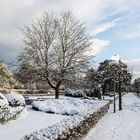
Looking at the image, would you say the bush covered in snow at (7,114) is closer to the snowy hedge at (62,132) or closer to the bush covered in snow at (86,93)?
the snowy hedge at (62,132)

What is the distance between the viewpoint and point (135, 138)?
15414mm

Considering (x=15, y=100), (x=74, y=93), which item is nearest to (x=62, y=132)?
(x=15, y=100)

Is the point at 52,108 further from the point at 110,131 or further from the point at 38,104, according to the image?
the point at 110,131

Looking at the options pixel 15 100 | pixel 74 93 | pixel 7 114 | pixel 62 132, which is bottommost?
pixel 62 132

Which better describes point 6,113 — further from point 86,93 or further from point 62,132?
point 86,93

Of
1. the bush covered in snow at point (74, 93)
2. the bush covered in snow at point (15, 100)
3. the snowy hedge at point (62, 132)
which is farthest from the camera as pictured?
the bush covered in snow at point (74, 93)

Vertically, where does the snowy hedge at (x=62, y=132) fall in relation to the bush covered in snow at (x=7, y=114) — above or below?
below

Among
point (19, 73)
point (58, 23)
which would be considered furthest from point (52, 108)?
point (58, 23)

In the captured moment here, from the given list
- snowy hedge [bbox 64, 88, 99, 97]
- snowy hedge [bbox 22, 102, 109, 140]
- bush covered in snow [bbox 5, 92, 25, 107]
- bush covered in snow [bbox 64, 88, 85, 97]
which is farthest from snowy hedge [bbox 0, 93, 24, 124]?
snowy hedge [bbox 64, 88, 99, 97]

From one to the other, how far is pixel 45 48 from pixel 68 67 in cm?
320

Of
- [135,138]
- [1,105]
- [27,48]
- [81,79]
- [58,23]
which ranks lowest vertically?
[135,138]

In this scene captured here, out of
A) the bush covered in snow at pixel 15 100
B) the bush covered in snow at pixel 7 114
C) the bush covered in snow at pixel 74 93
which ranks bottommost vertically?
the bush covered in snow at pixel 7 114

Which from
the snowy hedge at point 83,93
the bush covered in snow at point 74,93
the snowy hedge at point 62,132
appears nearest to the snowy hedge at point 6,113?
the snowy hedge at point 62,132

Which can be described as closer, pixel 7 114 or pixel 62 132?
pixel 62 132
